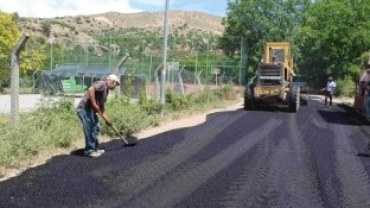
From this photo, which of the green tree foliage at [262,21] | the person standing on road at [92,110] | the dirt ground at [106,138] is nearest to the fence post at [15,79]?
the dirt ground at [106,138]

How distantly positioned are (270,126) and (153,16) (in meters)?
127

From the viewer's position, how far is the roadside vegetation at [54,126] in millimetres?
8094

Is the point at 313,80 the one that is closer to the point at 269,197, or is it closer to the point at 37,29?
the point at 269,197

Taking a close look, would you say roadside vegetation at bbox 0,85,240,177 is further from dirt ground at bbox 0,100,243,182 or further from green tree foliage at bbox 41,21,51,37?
green tree foliage at bbox 41,21,51,37

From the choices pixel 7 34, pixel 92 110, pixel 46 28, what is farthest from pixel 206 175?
pixel 46 28

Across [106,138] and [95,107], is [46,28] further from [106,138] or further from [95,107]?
[95,107]

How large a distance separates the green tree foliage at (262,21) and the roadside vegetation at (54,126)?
33.2 metres

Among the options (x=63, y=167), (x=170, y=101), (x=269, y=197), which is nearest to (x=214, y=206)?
(x=269, y=197)

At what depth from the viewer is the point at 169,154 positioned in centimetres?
952

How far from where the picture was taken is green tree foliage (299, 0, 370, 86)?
4388cm

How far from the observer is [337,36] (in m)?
44.4

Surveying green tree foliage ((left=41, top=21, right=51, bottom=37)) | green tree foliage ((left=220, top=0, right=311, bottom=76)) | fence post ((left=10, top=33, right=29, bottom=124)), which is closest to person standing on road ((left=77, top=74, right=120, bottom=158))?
fence post ((left=10, top=33, right=29, bottom=124))

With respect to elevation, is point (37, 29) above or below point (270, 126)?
above

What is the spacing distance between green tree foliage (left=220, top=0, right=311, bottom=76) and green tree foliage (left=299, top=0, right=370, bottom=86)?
2.48 m
